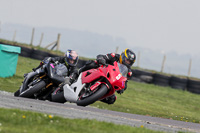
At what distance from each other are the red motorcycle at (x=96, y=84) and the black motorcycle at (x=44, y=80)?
20.5 inches

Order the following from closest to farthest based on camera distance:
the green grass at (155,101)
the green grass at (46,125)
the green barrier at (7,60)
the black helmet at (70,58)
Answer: the green grass at (46,125) < the black helmet at (70,58) < the green grass at (155,101) < the green barrier at (7,60)

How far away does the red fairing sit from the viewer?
9.73m

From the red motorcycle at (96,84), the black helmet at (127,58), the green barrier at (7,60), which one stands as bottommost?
the green barrier at (7,60)

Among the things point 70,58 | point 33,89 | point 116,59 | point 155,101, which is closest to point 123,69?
point 116,59

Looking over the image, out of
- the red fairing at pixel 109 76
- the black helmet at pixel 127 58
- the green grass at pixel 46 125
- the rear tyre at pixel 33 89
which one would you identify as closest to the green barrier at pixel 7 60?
the rear tyre at pixel 33 89

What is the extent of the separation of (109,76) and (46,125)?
432 centimetres

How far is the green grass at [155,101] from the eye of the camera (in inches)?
599

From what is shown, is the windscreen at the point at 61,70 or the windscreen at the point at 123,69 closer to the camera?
the windscreen at the point at 123,69

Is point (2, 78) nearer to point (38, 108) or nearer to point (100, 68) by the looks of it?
point (100, 68)

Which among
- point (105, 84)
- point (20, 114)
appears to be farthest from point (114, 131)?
point (105, 84)

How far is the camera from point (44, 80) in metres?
10.6

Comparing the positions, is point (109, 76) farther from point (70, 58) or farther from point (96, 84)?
point (70, 58)

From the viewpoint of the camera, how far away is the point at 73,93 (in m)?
9.92

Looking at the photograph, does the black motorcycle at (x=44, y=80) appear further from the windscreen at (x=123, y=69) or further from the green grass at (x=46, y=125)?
the green grass at (x=46, y=125)
